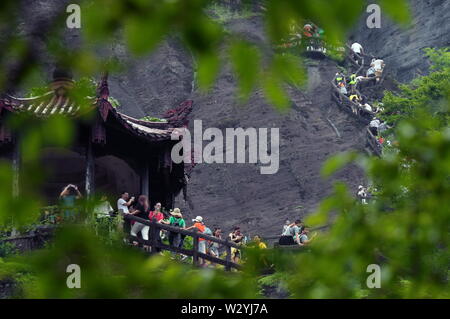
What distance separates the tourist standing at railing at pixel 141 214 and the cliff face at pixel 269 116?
14.2 meters

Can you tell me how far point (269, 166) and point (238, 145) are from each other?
6.74 feet

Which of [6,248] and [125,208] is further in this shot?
[125,208]

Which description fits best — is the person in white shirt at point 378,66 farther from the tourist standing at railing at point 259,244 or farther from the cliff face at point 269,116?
the tourist standing at railing at point 259,244

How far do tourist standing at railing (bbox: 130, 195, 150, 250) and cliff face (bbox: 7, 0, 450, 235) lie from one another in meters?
14.2

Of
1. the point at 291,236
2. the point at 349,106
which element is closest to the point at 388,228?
the point at 291,236

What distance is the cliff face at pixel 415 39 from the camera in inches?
1817

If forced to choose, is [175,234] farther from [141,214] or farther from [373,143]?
[373,143]

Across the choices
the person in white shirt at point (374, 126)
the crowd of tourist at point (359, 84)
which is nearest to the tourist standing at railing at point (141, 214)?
the person in white shirt at point (374, 126)

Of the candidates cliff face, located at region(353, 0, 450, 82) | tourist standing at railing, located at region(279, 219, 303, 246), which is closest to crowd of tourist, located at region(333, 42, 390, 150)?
cliff face, located at region(353, 0, 450, 82)

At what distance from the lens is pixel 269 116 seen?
4216cm

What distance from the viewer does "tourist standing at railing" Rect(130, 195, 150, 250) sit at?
Result: 60.9ft

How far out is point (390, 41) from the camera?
160 feet

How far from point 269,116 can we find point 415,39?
30.5ft
